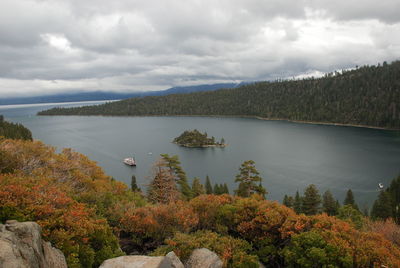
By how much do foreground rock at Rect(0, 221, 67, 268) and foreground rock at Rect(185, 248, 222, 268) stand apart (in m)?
5.64

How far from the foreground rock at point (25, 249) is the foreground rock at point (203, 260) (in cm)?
564

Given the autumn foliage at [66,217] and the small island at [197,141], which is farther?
the small island at [197,141]

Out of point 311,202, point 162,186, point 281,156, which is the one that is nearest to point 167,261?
point 162,186

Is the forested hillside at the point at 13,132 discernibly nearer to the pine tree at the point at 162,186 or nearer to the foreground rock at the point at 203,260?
the pine tree at the point at 162,186

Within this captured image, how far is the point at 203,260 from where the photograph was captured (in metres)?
12.7

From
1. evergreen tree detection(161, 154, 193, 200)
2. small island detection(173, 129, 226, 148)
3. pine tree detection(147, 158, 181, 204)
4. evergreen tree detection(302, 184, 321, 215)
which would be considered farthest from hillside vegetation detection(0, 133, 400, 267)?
small island detection(173, 129, 226, 148)

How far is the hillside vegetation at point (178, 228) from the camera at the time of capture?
11.5 metres

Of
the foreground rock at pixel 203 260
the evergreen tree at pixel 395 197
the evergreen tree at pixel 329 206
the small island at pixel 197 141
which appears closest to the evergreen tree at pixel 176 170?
the evergreen tree at pixel 329 206

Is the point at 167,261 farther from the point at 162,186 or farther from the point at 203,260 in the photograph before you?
the point at 162,186

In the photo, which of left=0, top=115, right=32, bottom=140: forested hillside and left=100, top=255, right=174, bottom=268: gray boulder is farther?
left=0, top=115, right=32, bottom=140: forested hillside

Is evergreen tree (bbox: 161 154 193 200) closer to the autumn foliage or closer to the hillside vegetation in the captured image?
the hillside vegetation

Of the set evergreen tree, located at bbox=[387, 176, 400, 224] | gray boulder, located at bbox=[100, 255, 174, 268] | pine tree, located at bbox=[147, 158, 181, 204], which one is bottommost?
evergreen tree, located at bbox=[387, 176, 400, 224]

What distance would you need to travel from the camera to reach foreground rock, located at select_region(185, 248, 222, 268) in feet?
41.0

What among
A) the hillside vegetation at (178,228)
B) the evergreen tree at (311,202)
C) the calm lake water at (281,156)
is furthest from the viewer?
the calm lake water at (281,156)
